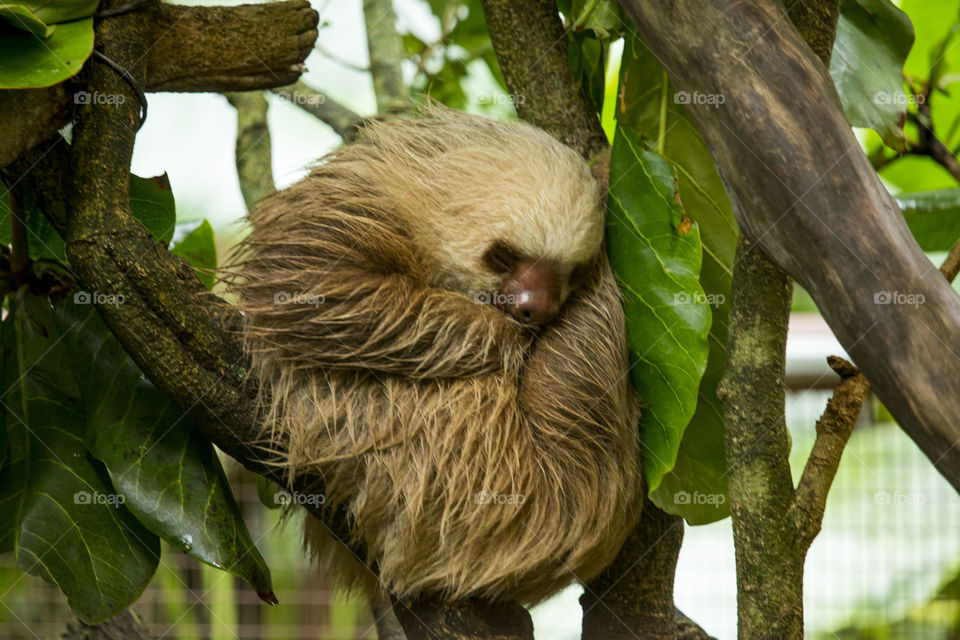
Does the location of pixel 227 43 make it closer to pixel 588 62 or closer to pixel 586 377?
pixel 588 62

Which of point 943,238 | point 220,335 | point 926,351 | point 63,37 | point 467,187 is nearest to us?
point 926,351

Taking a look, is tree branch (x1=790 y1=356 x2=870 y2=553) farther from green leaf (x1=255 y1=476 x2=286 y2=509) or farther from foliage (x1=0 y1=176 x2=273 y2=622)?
green leaf (x1=255 y1=476 x2=286 y2=509)

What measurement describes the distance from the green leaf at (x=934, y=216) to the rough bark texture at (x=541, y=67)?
3.00 ft

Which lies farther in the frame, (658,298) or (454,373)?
(454,373)

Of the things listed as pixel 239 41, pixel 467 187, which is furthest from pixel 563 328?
pixel 239 41

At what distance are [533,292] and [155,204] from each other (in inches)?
33.3

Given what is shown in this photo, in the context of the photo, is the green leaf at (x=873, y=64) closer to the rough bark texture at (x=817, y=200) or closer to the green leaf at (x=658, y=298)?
the green leaf at (x=658, y=298)

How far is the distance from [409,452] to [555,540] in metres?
0.35

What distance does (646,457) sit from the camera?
184 cm

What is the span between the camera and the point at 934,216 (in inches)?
97.0

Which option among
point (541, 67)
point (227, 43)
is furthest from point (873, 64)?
point (227, 43)

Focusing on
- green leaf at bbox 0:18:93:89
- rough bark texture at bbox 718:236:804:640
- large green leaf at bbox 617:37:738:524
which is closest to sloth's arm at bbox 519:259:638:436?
large green leaf at bbox 617:37:738:524

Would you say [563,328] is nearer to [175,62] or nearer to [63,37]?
[175,62]

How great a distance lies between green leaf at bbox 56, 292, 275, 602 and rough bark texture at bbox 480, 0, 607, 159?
1118mm
